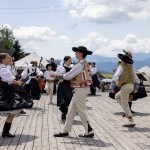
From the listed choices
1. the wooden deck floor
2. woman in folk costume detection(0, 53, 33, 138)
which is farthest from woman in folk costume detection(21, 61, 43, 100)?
woman in folk costume detection(0, 53, 33, 138)

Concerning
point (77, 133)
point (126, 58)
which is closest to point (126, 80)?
point (126, 58)

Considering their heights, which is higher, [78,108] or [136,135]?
[78,108]

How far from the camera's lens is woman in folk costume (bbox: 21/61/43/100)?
50.3 feet

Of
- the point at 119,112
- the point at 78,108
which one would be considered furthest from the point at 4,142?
the point at 119,112

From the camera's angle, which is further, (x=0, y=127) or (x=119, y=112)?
(x=119, y=112)

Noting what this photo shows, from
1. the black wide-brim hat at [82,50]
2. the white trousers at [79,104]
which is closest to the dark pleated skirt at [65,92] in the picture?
the white trousers at [79,104]

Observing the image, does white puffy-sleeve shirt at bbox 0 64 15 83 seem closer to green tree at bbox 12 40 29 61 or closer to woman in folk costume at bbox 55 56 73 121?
woman in folk costume at bbox 55 56 73 121

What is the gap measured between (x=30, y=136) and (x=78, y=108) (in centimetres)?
107

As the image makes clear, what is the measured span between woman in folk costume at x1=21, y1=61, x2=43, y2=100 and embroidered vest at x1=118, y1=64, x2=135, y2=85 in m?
4.98

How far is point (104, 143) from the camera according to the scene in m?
8.57

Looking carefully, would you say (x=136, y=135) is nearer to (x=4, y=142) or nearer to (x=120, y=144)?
(x=120, y=144)

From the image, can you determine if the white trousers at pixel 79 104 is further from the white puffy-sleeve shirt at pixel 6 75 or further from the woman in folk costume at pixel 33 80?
the woman in folk costume at pixel 33 80

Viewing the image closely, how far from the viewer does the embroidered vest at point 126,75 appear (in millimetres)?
10750

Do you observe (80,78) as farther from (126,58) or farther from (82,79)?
(126,58)
